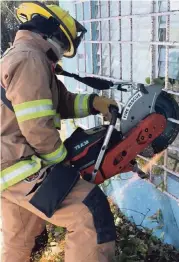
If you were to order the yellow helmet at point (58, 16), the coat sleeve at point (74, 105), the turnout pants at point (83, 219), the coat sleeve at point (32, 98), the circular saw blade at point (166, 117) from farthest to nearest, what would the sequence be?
the coat sleeve at point (74, 105)
the circular saw blade at point (166, 117)
the yellow helmet at point (58, 16)
the turnout pants at point (83, 219)
the coat sleeve at point (32, 98)

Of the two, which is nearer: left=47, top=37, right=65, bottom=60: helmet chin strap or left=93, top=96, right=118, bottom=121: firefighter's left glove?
left=47, top=37, right=65, bottom=60: helmet chin strap

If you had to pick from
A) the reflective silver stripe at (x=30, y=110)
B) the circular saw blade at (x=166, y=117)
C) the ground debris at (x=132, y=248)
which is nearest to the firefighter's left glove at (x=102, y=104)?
the circular saw blade at (x=166, y=117)

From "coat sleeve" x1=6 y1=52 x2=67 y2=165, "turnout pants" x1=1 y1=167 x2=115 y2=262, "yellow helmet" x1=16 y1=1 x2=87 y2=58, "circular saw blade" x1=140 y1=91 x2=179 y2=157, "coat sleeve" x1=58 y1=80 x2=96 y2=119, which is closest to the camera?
"coat sleeve" x1=6 y1=52 x2=67 y2=165

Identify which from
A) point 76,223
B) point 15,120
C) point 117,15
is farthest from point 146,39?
point 76,223

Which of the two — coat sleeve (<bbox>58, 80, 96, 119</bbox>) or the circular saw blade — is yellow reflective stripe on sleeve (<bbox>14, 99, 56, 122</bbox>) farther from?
the circular saw blade

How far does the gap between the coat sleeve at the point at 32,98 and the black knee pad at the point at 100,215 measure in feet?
1.53

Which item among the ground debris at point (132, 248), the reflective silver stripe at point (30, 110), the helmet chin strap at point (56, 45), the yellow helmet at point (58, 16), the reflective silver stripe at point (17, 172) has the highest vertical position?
the yellow helmet at point (58, 16)

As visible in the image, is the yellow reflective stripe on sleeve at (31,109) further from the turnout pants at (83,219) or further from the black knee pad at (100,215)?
the black knee pad at (100,215)

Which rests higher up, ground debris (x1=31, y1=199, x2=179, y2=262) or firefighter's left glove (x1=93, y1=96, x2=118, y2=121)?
firefighter's left glove (x1=93, y1=96, x2=118, y2=121)

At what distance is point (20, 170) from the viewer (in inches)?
108

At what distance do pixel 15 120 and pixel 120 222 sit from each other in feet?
5.65

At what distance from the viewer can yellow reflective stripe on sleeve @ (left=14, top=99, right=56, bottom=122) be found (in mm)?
2539

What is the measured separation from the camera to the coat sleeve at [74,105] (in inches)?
130

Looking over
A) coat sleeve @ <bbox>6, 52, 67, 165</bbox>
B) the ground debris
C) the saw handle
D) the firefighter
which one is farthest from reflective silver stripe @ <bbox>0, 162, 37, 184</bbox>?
the ground debris
